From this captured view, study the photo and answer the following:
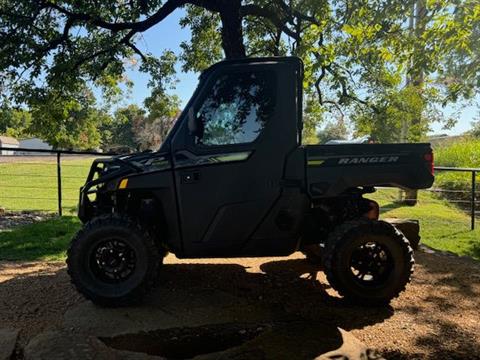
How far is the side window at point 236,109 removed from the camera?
3.98 metres

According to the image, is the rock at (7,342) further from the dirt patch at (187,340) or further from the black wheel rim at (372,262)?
the black wheel rim at (372,262)

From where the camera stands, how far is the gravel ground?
11.0 ft

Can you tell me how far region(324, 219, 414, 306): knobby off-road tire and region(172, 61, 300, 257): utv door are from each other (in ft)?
2.46

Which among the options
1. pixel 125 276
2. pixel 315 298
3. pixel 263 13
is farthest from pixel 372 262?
pixel 263 13

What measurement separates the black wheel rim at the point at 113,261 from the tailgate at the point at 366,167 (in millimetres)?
1811

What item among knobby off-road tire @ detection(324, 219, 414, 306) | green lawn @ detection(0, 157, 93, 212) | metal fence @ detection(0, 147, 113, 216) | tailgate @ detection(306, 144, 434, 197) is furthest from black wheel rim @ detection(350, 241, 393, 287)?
green lawn @ detection(0, 157, 93, 212)

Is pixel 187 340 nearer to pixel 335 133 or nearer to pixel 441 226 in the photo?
pixel 441 226

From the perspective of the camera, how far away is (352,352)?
2.99 metres

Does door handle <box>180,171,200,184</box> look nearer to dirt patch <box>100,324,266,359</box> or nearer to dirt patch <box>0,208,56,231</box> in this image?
dirt patch <box>100,324,266,359</box>

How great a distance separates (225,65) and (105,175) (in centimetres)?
155

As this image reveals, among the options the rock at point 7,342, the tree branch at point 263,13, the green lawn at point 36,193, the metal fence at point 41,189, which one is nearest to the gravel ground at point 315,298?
the rock at point 7,342

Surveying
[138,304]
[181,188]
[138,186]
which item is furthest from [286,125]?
[138,304]

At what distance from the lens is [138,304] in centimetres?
387

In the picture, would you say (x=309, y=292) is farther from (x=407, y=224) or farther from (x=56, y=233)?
(x=56, y=233)
